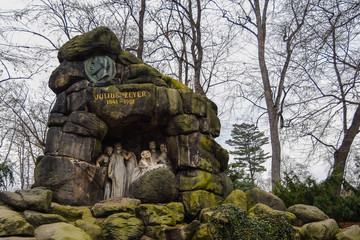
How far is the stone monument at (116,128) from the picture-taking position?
305 inches

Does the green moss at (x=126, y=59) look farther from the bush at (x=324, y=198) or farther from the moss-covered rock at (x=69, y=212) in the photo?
the bush at (x=324, y=198)

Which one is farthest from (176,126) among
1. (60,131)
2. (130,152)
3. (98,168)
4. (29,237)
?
(29,237)

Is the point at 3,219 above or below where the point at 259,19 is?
below

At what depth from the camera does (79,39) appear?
862cm

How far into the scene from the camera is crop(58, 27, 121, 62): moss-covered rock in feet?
27.9

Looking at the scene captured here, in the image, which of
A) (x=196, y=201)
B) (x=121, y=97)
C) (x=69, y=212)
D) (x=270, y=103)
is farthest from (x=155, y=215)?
(x=270, y=103)

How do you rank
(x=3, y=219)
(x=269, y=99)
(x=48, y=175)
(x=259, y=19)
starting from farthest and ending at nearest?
(x=259, y=19)
(x=269, y=99)
(x=48, y=175)
(x=3, y=219)

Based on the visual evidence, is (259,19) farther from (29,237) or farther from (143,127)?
(29,237)

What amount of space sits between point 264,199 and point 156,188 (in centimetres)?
276

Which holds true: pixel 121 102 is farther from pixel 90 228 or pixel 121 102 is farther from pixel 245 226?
pixel 245 226

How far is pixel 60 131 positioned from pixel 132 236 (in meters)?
3.38

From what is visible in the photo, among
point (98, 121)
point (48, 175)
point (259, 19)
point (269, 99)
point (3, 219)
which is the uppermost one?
point (259, 19)

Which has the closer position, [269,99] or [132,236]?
[132,236]

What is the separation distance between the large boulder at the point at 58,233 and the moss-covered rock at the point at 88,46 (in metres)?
4.84
